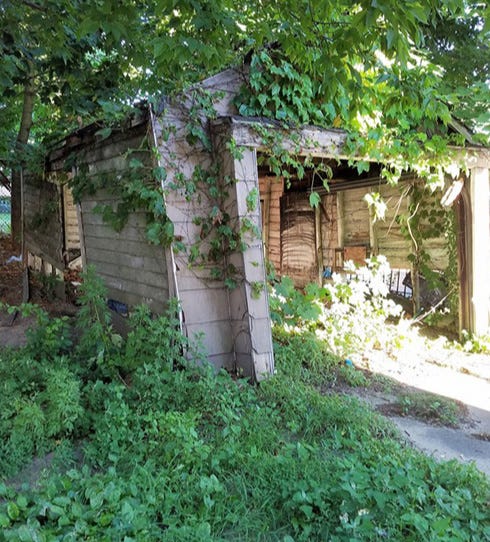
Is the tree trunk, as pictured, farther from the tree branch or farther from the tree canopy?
the tree branch

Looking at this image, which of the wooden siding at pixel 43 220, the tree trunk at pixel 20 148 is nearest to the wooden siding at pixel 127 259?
the wooden siding at pixel 43 220

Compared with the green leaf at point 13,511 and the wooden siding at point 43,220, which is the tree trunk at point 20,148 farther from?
the green leaf at point 13,511

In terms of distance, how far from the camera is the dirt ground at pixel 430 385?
11.4 ft

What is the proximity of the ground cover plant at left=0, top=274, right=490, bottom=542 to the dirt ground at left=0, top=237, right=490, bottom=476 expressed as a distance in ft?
1.33

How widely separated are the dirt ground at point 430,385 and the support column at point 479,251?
576 mm

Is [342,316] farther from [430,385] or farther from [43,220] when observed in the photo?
[43,220]

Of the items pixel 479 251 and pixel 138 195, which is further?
pixel 479 251

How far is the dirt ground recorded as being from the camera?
11.4 ft

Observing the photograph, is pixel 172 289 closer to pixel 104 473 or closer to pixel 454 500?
pixel 104 473

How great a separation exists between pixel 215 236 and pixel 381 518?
9.70 feet

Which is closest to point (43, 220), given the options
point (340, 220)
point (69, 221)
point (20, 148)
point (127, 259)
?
point (69, 221)

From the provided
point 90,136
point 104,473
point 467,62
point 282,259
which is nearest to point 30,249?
point 90,136

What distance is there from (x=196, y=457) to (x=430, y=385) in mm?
3011

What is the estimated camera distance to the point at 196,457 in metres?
2.87
